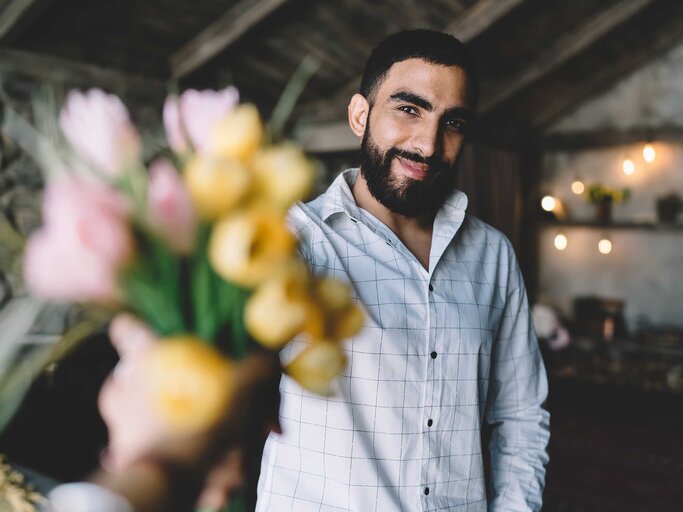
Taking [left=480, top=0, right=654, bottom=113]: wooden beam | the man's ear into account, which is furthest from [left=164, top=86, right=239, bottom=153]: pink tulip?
[left=480, top=0, right=654, bottom=113]: wooden beam

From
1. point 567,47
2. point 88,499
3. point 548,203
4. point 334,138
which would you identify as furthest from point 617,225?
point 88,499

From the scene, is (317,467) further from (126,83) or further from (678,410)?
(678,410)

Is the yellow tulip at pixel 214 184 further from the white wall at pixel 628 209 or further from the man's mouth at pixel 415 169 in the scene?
the white wall at pixel 628 209

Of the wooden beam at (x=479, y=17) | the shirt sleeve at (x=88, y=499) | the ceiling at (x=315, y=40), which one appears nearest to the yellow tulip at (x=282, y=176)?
the shirt sleeve at (x=88, y=499)

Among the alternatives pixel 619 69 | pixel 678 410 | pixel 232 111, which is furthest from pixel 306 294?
pixel 619 69

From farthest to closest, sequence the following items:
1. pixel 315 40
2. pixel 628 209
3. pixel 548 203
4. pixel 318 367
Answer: pixel 548 203 < pixel 628 209 < pixel 315 40 < pixel 318 367

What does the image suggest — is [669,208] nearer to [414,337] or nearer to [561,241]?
[561,241]

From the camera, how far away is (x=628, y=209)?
5.74 meters

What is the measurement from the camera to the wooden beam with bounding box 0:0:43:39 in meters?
2.79

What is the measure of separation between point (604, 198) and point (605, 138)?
57 centimetres

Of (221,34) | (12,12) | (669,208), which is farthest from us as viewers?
(669,208)

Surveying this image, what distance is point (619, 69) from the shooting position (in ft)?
18.0

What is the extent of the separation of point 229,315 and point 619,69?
5955 millimetres

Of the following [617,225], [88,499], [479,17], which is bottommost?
[88,499]
